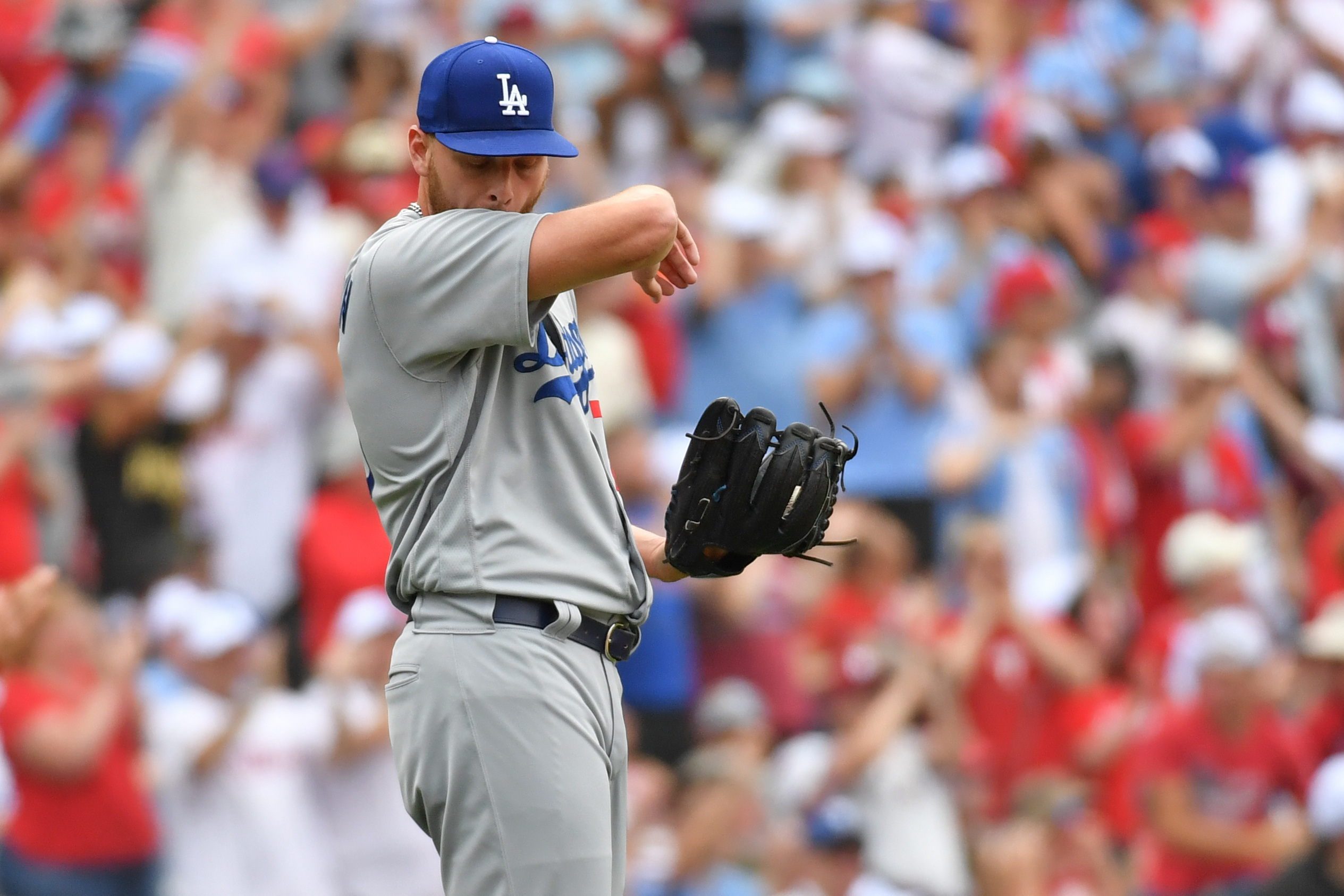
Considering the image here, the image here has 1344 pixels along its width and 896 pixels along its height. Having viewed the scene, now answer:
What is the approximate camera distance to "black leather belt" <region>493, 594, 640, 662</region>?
337 centimetres

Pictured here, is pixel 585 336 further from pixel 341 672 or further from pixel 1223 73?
pixel 1223 73

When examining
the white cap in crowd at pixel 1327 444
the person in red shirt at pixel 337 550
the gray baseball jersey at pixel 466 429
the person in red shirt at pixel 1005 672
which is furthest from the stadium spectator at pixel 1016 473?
the gray baseball jersey at pixel 466 429

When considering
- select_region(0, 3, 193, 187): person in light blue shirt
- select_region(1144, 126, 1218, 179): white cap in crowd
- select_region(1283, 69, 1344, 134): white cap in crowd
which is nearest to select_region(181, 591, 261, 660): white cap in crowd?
select_region(0, 3, 193, 187): person in light blue shirt

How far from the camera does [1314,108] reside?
11281 millimetres

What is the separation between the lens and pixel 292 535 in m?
8.12

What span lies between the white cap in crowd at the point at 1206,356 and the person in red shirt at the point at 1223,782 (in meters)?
1.86

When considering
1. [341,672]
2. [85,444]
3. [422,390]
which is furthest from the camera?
[85,444]

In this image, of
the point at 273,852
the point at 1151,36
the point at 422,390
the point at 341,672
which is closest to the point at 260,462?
the point at 341,672

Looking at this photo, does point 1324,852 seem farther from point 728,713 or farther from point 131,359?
point 131,359

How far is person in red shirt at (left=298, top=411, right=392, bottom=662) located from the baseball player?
4123 mm

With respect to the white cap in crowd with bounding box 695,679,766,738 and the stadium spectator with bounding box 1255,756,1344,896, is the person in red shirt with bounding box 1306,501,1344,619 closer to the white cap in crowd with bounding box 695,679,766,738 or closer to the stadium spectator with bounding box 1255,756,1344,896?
the stadium spectator with bounding box 1255,756,1344,896

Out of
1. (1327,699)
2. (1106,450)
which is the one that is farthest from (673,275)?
(1106,450)

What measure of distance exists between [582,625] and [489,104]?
A: 93 cm

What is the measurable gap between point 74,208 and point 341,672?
3.07 meters
